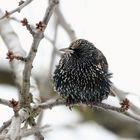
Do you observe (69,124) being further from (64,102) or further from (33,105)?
(33,105)

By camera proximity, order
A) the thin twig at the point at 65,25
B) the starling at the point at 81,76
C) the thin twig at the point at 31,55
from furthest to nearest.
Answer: the thin twig at the point at 65,25
the starling at the point at 81,76
the thin twig at the point at 31,55

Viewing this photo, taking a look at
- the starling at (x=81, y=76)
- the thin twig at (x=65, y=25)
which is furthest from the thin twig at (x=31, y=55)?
the thin twig at (x=65, y=25)

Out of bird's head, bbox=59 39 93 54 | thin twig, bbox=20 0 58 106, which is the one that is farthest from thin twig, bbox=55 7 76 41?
thin twig, bbox=20 0 58 106

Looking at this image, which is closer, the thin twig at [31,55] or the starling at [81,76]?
the thin twig at [31,55]

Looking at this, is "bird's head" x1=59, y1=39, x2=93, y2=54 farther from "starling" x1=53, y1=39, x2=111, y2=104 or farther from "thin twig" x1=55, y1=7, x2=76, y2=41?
"thin twig" x1=55, y1=7, x2=76, y2=41

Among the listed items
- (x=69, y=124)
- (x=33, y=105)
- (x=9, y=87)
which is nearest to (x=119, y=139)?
(x=69, y=124)

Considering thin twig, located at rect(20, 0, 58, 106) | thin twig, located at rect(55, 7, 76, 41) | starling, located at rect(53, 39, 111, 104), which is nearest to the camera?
thin twig, located at rect(20, 0, 58, 106)

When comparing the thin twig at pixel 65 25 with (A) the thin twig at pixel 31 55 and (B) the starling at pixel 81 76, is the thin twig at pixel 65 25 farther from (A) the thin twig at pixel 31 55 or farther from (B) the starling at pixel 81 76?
(A) the thin twig at pixel 31 55

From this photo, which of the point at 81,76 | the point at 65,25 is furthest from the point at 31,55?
the point at 65,25
